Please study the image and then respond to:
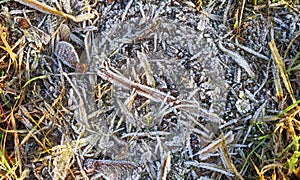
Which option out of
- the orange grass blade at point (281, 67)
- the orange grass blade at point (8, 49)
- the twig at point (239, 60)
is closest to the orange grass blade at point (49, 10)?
→ the orange grass blade at point (8, 49)

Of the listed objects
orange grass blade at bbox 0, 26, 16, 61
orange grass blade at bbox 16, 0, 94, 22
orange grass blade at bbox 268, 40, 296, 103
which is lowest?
orange grass blade at bbox 268, 40, 296, 103

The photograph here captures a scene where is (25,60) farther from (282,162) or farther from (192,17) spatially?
(282,162)

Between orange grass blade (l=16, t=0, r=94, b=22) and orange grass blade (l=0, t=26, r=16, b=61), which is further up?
orange grass blade (l=16, t=0, r=94, b=22)

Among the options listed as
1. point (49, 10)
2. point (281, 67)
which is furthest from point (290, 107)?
point (49, 10)

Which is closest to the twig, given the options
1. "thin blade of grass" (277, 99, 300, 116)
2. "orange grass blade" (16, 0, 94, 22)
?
"thin blade of grass" (277, 99, 300, 116)

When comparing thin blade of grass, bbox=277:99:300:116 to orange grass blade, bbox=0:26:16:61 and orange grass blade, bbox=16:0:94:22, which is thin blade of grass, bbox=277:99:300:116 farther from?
orange grass blade, bbox=0:26:16:61

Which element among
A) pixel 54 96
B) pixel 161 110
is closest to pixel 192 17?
pixel 161 110

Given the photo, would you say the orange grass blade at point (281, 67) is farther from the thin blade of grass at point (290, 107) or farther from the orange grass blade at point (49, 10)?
the orange grass blade at point (49, 10)

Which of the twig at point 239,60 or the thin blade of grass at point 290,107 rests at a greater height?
the twig at point 239,60

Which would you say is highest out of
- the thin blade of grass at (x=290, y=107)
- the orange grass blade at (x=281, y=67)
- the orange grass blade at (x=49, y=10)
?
the orange grass blade at (x=49, y=10)
